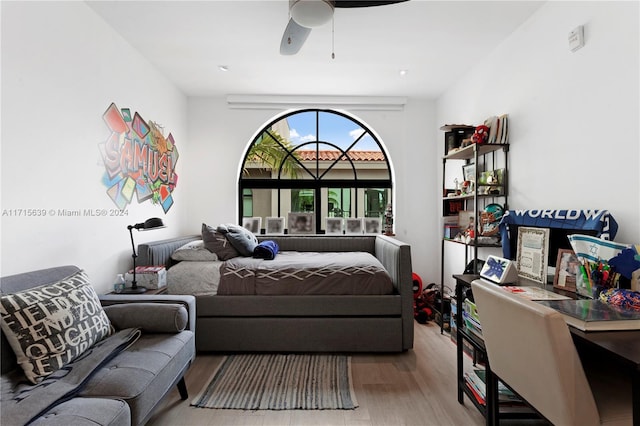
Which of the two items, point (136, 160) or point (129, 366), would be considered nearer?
point (129, 366)

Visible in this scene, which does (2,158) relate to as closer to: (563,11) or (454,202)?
(563,11)

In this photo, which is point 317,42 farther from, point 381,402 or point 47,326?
point 381,402

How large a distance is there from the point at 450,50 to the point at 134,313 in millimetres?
3139

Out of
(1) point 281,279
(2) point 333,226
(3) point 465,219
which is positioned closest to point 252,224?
(2) point 333,226

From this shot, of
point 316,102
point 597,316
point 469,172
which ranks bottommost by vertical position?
point 597,316

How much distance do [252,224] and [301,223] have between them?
2.07ft

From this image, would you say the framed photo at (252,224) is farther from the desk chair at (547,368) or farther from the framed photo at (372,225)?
the desk chair at (547,368)

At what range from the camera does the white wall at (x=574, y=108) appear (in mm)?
1611

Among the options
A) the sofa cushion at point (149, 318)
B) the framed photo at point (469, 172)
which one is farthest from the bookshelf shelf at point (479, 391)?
the sofa cushion at point (149, 318)

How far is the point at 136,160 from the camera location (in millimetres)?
2793

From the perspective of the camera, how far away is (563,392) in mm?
1043

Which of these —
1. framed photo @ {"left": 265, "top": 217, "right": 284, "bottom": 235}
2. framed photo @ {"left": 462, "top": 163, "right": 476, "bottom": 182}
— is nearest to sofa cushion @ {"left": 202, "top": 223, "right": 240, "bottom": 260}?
framed photo @ {"left": 265, "top": 217, "right": 284, "bottom": 235}

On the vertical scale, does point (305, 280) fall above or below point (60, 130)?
below

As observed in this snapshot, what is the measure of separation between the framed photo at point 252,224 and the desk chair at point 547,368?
313 cm
